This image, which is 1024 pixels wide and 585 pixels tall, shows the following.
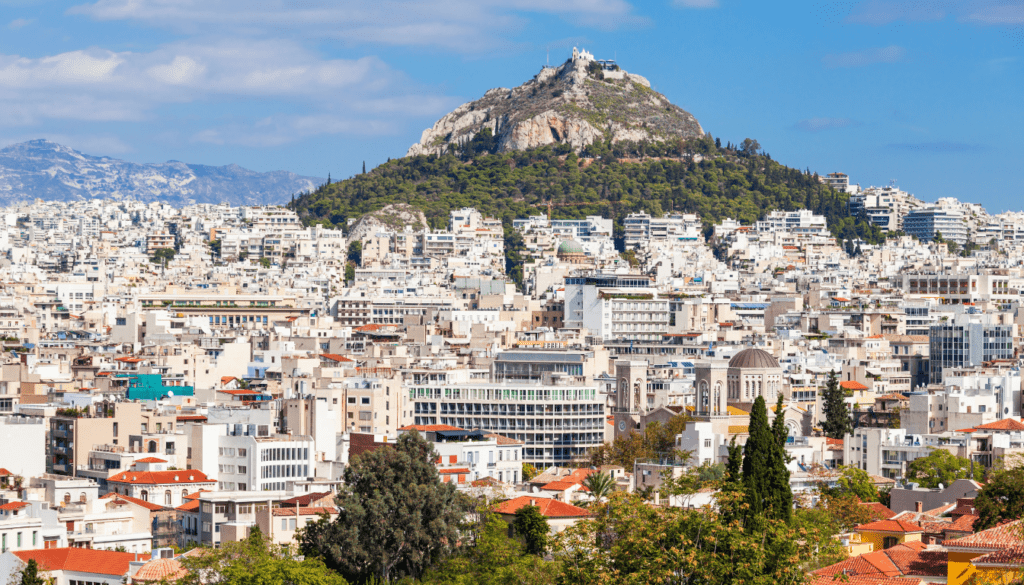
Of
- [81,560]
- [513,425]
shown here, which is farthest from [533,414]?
[81,560]

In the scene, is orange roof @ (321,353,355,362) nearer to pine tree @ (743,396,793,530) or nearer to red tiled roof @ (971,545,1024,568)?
pine tree @ (743,396,793,530)

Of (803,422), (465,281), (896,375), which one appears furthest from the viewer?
(465,281)

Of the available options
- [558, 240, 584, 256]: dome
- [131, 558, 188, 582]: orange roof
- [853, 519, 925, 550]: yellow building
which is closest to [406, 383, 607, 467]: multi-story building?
[853, 519, 925, 550]: yellow building

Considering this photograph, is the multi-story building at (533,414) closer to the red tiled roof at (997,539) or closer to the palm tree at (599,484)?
the palm tree at (599,484)

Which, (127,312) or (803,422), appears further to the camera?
(127,312)

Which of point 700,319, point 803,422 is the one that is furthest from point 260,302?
point 803,422

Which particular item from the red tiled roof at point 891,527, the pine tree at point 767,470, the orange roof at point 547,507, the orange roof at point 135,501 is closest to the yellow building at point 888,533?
the red tiled roof at point 891,527

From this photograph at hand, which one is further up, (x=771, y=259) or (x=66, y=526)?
(x=771, y=259)

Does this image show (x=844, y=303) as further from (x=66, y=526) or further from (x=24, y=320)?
(x=66, y=526)
